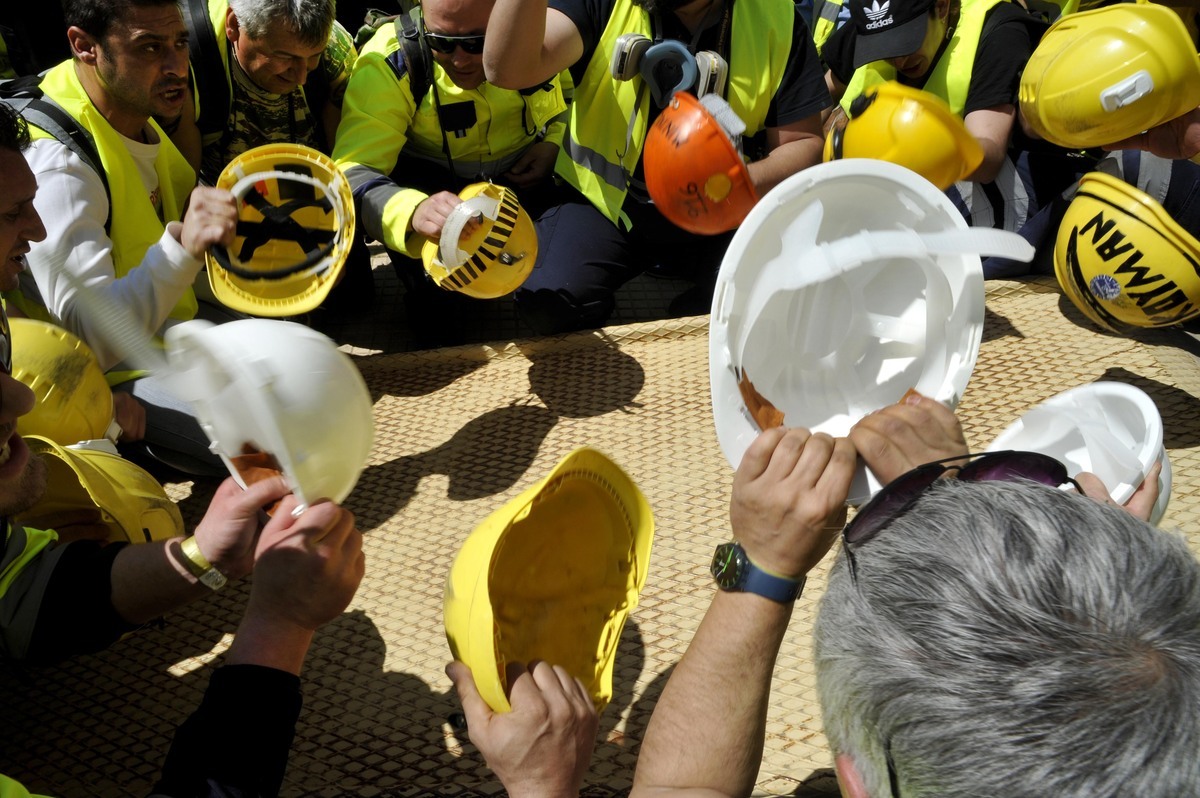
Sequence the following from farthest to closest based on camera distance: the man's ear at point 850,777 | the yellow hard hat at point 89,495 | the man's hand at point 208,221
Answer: the man's hand at point 208,221 → the yellow hard hat at point 89,495 → the man's ear at point 850,777

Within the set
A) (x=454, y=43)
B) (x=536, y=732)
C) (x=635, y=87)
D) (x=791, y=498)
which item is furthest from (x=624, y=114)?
(x=536, y=732)

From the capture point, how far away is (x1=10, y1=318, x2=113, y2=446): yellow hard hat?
55.0 inches

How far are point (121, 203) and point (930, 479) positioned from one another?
5.66 ft

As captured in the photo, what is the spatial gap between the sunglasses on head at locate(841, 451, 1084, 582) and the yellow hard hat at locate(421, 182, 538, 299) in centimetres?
127

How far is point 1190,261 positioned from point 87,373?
1912mm

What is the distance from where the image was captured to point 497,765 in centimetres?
88

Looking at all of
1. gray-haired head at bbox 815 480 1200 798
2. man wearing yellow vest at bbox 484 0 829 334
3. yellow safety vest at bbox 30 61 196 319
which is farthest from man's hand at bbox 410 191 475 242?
gray-haired head at bbox 815 480 1200 798

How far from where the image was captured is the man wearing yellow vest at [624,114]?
2189 mm

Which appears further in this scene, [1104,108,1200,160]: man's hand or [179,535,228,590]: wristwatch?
[1104,108,1200,160]: man's hand

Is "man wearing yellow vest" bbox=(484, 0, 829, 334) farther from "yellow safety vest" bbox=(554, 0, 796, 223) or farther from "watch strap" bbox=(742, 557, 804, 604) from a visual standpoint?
"watch strap" bbox=(742, 557, 804, 604)

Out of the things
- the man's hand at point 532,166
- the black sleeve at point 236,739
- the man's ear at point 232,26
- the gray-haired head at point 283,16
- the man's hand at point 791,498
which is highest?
the man's hand at point 791,498

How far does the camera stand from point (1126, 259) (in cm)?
172

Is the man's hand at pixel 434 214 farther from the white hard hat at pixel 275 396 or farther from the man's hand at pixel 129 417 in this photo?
the white hard hat at pixel 275 396

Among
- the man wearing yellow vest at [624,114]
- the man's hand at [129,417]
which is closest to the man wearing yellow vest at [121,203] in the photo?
the man's hand at [129,417]
